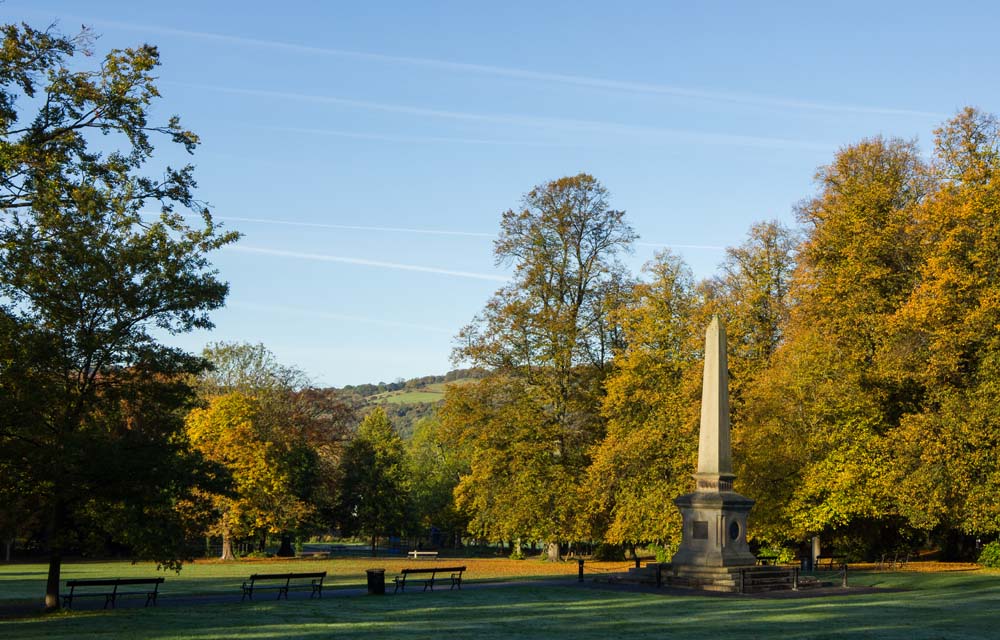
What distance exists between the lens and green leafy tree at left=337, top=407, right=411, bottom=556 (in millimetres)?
75500

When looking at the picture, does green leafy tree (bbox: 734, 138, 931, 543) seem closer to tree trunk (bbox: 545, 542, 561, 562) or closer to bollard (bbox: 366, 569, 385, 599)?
tree trunk (bbox: 545, 542, 561, 562)

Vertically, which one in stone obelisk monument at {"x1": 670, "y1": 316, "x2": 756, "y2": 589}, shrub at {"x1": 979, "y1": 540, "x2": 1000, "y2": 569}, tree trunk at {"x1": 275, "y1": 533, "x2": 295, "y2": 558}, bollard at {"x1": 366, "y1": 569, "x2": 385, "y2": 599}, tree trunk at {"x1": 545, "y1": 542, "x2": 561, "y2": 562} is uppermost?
stone obelisk monument at {"x1": 670, "y1": 316, "x2": 756, "y2": 589}

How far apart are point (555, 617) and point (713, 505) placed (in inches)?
406

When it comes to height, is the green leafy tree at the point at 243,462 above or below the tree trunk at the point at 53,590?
above

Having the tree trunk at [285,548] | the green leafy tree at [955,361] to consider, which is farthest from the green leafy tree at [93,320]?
the tree trunk at [285,548]

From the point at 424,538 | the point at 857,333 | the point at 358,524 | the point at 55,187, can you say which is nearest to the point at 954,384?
the point at 857,333

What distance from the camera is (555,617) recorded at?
22.7 meters

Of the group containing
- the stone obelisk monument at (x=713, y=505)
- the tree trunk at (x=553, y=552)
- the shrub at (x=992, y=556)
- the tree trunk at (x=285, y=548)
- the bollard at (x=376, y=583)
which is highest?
the stone obelisk monument at (x=713, y=505)

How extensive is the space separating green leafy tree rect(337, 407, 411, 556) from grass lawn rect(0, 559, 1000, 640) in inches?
1739

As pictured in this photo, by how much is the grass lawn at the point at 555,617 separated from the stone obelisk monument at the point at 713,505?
285cm

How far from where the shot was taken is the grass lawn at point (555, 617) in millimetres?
19188

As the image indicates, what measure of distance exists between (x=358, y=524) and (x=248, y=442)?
23.6 metres

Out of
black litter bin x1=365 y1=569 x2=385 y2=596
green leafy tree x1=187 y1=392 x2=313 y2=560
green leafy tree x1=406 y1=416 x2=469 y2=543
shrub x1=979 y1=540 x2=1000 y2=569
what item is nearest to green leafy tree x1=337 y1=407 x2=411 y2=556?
green leafy tree x1=406 y1=416 x2=469 y2=543

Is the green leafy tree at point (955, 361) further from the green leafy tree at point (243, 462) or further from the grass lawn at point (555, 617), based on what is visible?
the green leafy tree at point (243, 462)
